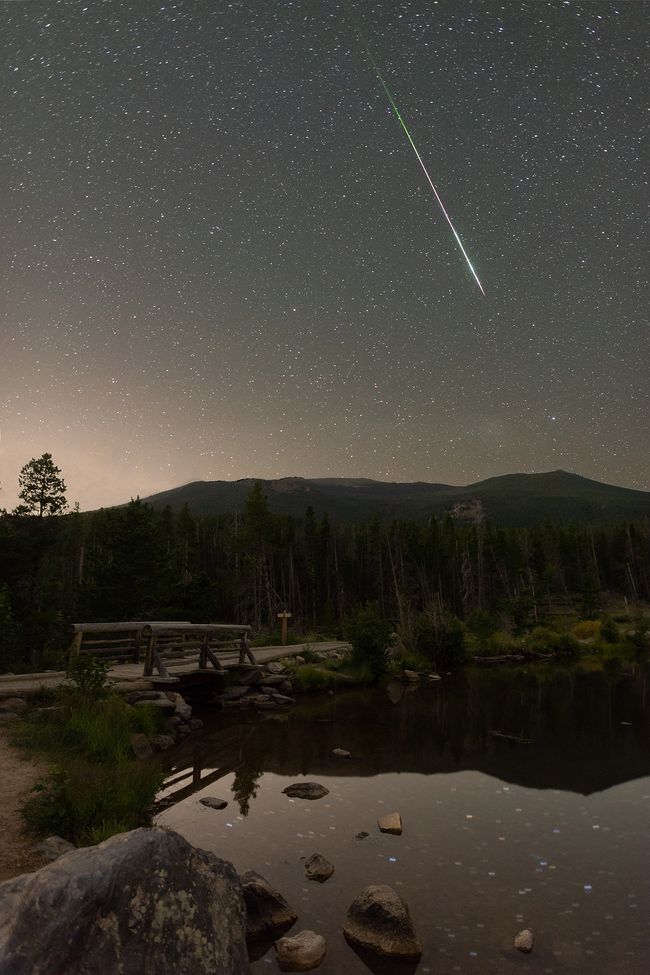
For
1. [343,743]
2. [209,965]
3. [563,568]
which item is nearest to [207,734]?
[343,743]

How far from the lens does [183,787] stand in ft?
40.7

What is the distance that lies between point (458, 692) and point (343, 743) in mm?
11260

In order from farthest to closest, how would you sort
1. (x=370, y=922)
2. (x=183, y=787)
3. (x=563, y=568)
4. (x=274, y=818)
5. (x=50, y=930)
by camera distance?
(x=563, y=568) → (x=183, y=787) → (x=274, y=818) → (x=370, y=922) → (x=50, y=930)

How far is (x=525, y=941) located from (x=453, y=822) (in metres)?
4.11

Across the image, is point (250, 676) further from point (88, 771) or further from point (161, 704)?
point (88, 771)

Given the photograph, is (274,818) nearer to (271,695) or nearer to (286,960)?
(286,960)

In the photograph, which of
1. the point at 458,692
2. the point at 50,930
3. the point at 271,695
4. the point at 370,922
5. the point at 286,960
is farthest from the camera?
the point at 458,692

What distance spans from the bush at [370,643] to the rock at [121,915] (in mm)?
24503

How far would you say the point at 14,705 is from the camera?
14.2 m

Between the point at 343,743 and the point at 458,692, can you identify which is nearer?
the point at 343,743

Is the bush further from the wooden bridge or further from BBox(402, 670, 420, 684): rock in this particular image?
the wooden bridge

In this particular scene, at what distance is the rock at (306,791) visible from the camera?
11.9m

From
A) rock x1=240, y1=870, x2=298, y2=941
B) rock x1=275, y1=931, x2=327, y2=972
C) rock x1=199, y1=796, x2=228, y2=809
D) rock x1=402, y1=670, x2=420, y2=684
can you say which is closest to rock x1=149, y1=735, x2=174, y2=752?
rock x1=199, y1=796, x2=228, y2=809

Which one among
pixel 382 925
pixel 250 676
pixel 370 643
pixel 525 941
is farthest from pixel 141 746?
pixel 370 643
